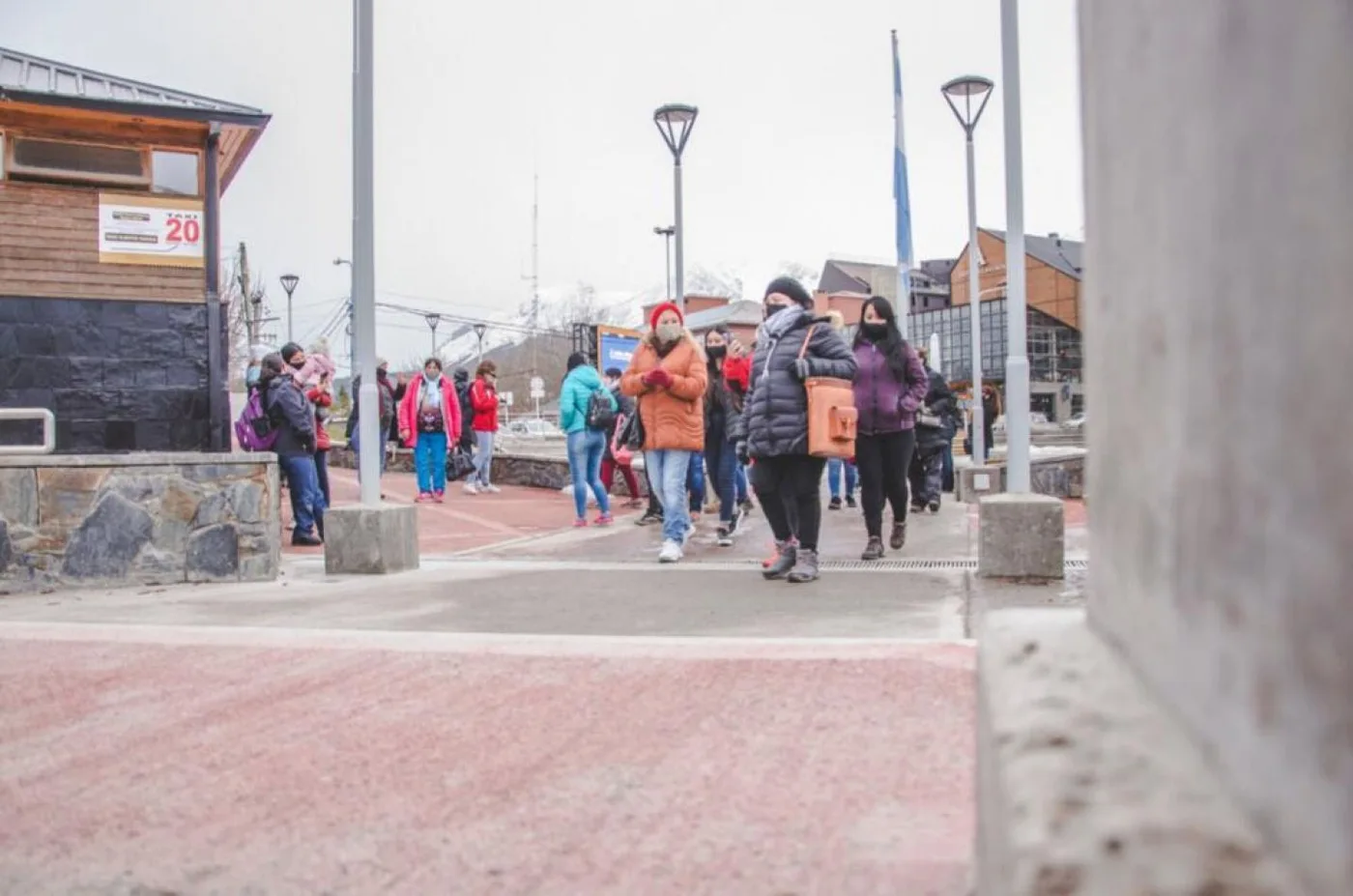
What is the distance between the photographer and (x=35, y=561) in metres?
6.14

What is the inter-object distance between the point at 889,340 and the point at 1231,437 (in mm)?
6376

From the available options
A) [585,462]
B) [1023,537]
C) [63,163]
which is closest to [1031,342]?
[585,462]

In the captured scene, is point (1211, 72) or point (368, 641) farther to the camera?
point (368, 641)

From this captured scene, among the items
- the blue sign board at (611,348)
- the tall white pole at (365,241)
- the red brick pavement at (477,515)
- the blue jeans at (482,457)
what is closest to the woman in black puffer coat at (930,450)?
the red brick pavement at (477,515)

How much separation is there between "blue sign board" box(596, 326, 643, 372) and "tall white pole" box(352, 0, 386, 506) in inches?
494

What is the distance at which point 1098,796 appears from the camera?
3.42 feet

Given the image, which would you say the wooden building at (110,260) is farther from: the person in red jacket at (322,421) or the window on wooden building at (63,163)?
the person in red jacket at (322,421)

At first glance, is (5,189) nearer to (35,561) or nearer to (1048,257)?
(35,561)

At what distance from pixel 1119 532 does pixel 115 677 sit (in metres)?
3.53

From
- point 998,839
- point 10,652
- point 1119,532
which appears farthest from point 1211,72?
point 10,652

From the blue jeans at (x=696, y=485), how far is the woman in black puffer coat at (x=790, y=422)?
13.1ft

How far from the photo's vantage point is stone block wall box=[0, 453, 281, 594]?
6.14 meters

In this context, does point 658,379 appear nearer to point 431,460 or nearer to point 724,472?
point 724,472

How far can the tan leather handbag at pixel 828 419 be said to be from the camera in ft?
19.1
